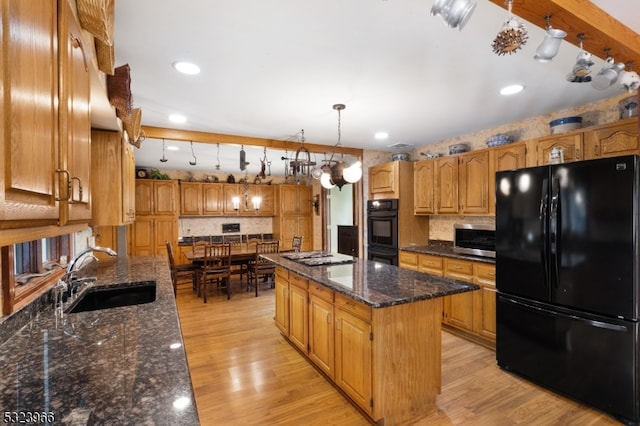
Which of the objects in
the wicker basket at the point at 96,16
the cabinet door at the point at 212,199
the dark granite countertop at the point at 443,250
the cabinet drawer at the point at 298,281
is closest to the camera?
the wicker basket at the point at 96,16

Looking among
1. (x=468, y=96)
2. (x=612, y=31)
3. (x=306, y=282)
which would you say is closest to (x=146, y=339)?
(x=306, y=282)

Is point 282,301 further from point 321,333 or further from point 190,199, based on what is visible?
point 190,199

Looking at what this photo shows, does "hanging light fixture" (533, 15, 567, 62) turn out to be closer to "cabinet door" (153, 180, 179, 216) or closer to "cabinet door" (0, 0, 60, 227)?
"cabinet door" (0, 0, 60, 227)

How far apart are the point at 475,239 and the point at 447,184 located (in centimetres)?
78

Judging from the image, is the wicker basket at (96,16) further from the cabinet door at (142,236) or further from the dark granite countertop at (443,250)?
the cabinet door at (142,236)

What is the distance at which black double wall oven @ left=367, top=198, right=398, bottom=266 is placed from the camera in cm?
443

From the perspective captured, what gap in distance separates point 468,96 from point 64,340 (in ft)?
10.7

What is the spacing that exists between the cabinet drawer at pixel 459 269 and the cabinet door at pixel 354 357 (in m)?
1.82

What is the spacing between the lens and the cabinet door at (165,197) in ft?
20.8

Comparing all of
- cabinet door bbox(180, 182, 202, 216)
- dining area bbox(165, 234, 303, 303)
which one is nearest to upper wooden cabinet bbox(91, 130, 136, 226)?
dining area bbox(165, 234, 303, 303)

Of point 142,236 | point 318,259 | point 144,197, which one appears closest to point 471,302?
point 318,259

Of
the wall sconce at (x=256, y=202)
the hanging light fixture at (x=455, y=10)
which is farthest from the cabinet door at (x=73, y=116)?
the wall sconce at (x=256, y=202)

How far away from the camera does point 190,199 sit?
6.79m

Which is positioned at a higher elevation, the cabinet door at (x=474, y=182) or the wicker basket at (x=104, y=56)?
the wicker basket at (x=104, y=56)
